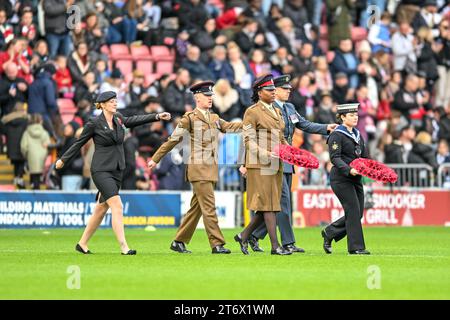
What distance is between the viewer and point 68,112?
3038 cm

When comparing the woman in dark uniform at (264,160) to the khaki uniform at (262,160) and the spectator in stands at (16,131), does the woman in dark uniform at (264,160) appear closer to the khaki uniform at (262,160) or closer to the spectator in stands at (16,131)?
the khaki uniform at (262,160)

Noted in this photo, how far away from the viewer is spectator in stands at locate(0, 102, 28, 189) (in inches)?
1133

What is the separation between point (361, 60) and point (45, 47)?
399 inches

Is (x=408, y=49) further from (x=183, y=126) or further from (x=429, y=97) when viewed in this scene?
(x=183, y=126)

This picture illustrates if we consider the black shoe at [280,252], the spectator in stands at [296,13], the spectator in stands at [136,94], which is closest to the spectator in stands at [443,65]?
the spectator in stands at [296,13]

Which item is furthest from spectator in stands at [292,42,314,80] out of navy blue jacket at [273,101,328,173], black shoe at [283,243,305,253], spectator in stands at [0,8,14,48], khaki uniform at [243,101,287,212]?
khaki uniform at [243,101,287,212]

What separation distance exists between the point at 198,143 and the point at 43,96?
10.6m

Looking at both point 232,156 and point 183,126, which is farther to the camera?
point 232,156

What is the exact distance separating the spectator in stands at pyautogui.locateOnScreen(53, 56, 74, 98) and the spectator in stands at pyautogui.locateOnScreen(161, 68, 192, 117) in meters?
2.26

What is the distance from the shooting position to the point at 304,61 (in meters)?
34.9

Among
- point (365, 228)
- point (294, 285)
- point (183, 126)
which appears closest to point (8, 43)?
point (365, 228)

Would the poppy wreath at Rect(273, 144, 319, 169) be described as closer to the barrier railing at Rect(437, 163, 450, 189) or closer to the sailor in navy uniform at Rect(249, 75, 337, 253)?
the sailor in navy uniform at Rect(249, 75, 337, 253)

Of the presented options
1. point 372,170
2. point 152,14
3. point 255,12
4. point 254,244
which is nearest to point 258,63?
point 255,12

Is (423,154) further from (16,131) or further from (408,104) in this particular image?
(16,131)
